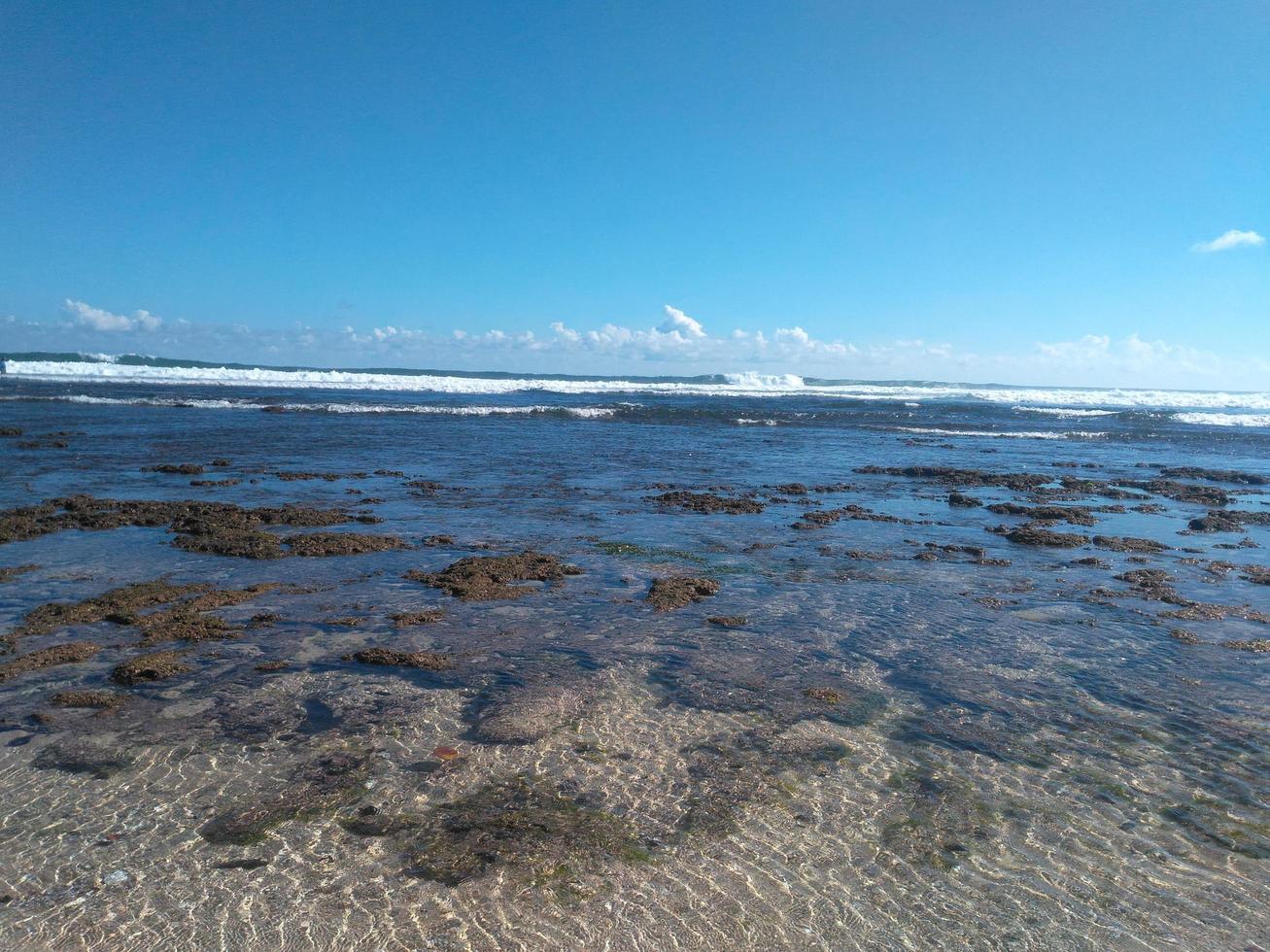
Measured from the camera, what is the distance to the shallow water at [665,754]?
13.3 feet

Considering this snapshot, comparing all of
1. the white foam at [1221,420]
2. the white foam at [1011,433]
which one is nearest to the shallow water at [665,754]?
the white foam at [1011,433]

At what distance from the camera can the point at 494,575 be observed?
32.8 feet

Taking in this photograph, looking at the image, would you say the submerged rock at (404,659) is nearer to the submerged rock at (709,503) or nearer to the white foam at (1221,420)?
the submerged rock at (709,503)

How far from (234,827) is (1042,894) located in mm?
4762

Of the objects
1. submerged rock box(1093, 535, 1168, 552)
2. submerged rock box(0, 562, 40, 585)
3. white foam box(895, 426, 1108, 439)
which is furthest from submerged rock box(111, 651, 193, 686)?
white foam box(895, 426, 1108, 439)

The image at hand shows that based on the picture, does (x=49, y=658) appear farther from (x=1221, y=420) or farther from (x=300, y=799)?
(x=1221, y=420)

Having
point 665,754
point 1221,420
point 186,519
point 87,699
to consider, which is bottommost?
point 665,754

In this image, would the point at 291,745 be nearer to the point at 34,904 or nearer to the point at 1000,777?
the point at 34,904

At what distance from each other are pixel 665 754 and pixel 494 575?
490cm

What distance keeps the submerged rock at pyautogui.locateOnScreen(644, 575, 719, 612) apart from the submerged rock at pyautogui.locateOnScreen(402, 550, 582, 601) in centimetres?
136

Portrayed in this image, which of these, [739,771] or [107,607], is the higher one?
[107,607]

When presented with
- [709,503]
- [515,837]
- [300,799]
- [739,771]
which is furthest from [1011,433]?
[300,799]

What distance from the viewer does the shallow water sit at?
13.3 ft

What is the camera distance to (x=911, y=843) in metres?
4.69
